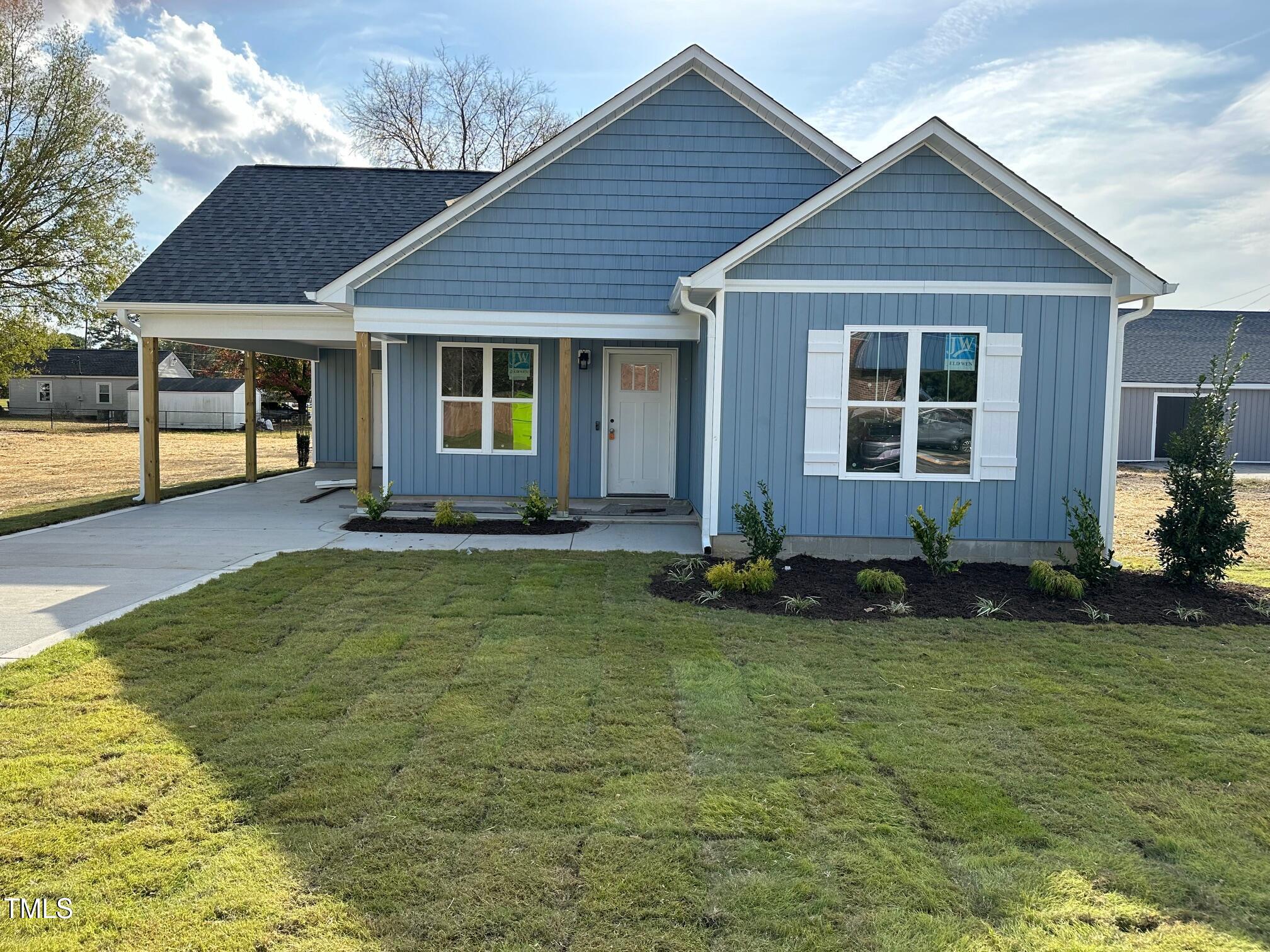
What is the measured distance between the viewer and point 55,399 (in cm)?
5106

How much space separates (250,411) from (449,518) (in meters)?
6.25

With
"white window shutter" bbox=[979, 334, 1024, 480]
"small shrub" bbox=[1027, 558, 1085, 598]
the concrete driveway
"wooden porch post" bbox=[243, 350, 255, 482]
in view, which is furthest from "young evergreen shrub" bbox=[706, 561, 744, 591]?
"wooden porch post" bbox=[243, 350, 255, 482]

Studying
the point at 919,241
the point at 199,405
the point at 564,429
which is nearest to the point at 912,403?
the point at 919,241

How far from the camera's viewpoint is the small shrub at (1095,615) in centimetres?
693

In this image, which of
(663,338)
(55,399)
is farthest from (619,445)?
(55,399)

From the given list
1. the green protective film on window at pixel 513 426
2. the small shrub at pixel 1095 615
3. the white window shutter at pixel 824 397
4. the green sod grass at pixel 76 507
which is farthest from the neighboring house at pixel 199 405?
the small shrub at pixel 1095 615

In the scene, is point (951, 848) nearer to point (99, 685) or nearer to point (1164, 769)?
point (1164, 769)

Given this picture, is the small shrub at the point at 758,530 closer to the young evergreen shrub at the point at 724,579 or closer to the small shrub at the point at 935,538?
the young evergreen shrub at the point at 724,579

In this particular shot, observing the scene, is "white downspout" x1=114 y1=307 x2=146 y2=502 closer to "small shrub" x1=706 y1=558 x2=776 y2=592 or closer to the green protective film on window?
the green protective film on window

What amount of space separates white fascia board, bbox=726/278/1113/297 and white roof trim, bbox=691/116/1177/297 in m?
0.24

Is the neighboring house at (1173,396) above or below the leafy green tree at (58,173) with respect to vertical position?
below

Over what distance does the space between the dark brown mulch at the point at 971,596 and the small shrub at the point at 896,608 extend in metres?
0.05

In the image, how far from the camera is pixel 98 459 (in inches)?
903

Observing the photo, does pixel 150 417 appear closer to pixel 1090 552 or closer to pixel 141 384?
pixel 141 384
